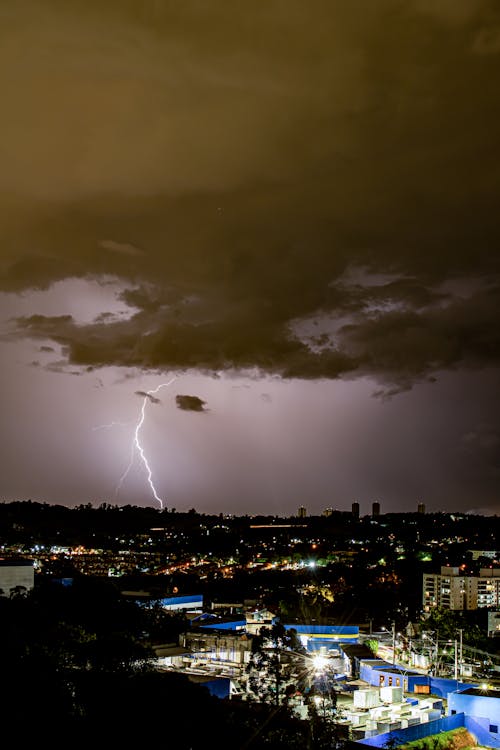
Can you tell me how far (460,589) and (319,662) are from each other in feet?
83.3

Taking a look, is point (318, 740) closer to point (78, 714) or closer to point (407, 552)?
point (78, 714)

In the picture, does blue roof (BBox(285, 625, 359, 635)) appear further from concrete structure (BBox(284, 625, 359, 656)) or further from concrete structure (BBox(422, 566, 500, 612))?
concrete structure (BBox(422, 566, 500, 612))

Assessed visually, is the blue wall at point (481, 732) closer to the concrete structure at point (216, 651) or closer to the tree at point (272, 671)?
the tree at point (272, 671)

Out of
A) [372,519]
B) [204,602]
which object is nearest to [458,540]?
[372,519]

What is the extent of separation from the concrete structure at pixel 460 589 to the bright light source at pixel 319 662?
2309cm

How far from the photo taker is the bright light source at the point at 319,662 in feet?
71.7

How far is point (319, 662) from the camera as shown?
2331cm

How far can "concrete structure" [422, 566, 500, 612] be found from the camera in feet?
151

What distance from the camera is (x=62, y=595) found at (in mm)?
25562

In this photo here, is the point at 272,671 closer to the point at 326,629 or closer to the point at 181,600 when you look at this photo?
the point at 326,629

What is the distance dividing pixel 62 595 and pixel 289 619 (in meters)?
11.2

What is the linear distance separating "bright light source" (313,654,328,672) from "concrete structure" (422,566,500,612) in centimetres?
2309

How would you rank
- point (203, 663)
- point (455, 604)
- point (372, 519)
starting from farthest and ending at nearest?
point (372, 519)
point (455, 604)
point (203, 663)

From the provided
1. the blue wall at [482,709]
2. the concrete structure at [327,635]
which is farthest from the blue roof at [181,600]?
the blue wall at [482,709]
